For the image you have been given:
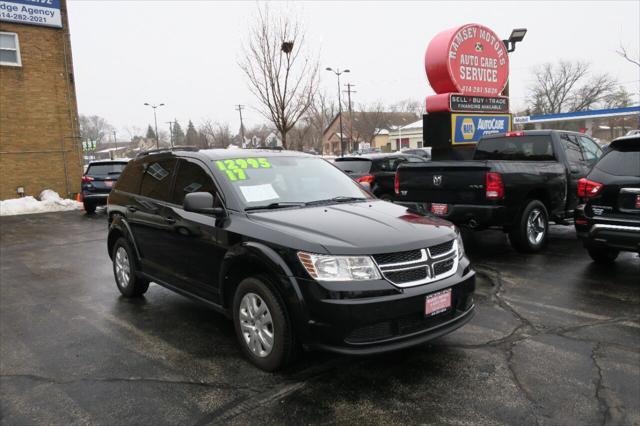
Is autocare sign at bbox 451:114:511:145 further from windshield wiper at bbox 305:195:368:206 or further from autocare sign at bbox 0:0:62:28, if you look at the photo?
autocare sign at bbox 0:0:62:28

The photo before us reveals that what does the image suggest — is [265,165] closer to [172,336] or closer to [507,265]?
→ [172,336]

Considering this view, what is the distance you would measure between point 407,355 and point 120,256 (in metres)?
3.71

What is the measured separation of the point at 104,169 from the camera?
49.3 ft

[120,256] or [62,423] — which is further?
[120,256]

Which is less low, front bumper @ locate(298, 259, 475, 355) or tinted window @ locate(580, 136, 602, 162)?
tinted window @ locate(580, 136, 602, 162)

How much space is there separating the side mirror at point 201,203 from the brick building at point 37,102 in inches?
639

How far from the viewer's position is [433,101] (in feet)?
37.1

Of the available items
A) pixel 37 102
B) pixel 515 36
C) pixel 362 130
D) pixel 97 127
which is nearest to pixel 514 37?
pixel 515 36

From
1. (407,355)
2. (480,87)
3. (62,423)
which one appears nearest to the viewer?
(62,423)

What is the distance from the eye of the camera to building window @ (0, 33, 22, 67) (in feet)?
55.1

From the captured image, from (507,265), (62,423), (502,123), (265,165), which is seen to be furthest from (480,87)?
(62,423)

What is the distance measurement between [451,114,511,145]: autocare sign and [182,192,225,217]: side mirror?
27.2 ft

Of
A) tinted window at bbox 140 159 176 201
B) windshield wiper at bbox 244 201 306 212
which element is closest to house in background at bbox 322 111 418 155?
tinted window at bbox 140 159 176 201

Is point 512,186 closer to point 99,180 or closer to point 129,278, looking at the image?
point 129,278
